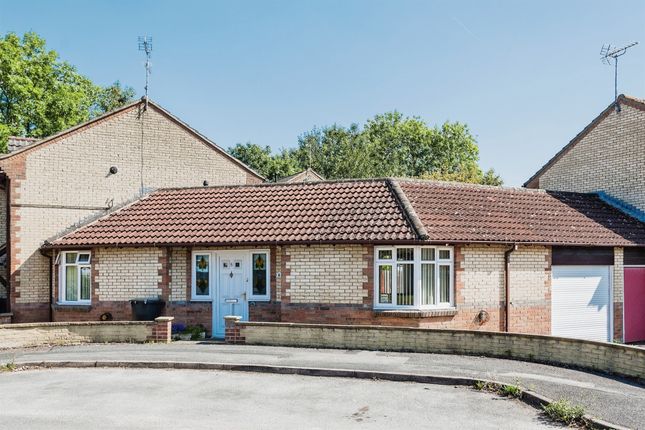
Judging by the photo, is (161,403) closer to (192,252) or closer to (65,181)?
(192,252)

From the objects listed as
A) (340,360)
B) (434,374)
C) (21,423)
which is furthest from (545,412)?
A: (21,423)

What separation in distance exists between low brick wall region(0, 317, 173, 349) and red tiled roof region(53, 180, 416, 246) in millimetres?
2575

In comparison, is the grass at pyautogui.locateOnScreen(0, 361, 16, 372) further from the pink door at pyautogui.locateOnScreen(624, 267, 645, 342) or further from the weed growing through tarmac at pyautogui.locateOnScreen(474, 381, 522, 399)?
the pink door at pyautogui.locateOnScreen(624, 267, 645, 342)

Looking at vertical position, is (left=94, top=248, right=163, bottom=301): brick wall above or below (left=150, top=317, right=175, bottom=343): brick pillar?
above

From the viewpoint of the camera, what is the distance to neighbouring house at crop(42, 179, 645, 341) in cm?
1462

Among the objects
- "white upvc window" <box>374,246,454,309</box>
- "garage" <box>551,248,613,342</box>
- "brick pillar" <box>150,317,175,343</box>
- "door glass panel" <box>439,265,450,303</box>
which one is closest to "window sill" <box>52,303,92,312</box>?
"brick pillar" <box>150,317,175,343</box>

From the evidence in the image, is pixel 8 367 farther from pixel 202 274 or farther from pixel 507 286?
pixel 507 286

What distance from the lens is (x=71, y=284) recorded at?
1709 cm

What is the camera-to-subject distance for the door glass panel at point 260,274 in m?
15.8

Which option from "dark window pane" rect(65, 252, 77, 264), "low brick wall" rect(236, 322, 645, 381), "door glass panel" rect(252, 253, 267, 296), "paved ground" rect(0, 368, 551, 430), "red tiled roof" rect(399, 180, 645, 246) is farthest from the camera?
"dark window pane" rect(65, 252, 77, 264)

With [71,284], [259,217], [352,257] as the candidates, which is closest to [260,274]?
[259,217]

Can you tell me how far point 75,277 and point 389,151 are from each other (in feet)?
142

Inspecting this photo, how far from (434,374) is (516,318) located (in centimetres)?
614

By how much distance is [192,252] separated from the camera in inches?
639
